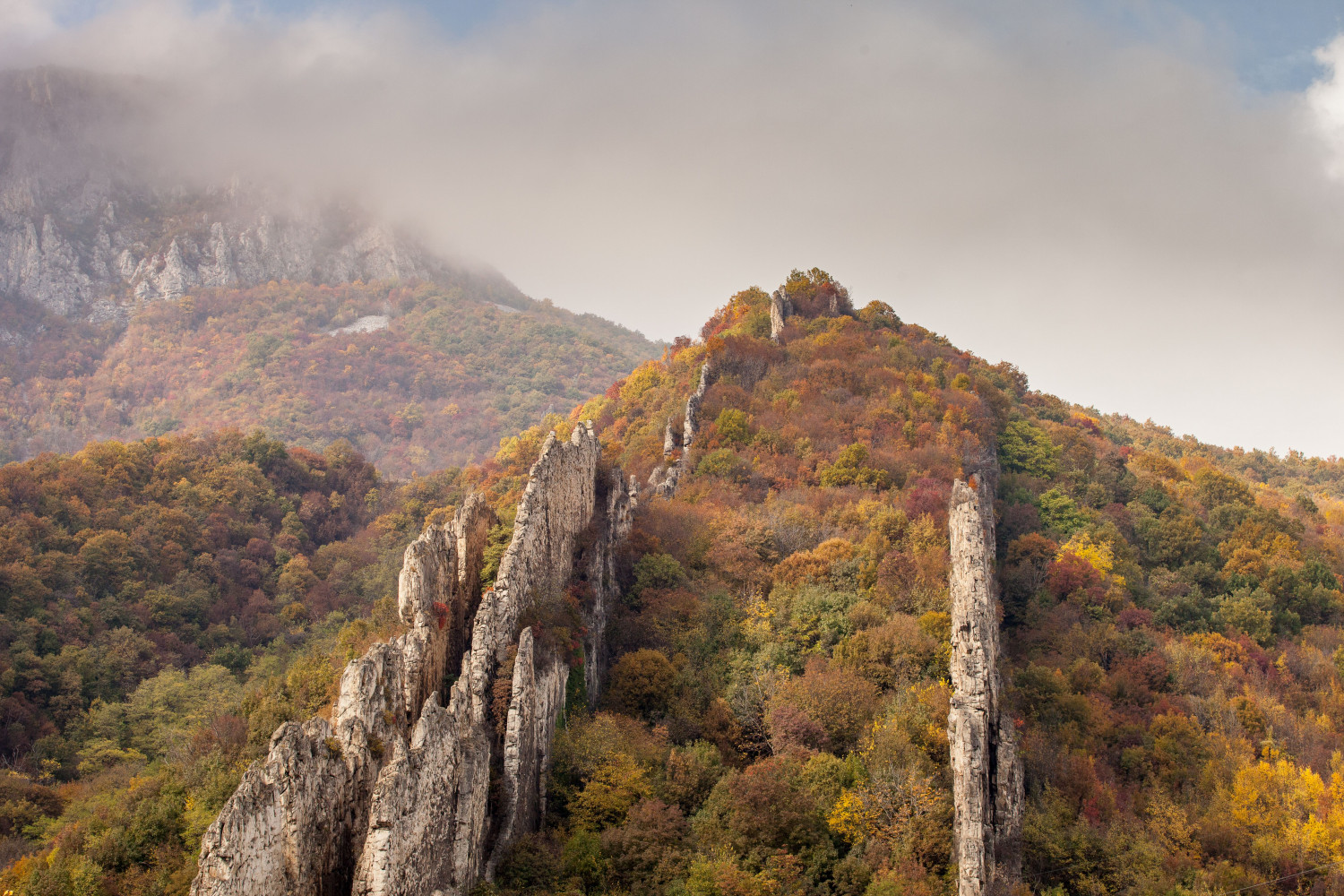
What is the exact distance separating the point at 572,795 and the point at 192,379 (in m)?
158

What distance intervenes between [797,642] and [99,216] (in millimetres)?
186485

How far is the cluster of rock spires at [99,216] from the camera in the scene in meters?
166

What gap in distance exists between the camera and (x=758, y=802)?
1074 inches

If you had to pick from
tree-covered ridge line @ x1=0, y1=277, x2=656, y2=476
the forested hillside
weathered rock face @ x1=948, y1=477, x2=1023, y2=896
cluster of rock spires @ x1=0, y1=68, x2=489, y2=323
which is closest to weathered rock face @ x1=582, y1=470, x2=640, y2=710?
the forested hillside

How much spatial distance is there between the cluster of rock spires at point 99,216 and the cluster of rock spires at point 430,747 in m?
166

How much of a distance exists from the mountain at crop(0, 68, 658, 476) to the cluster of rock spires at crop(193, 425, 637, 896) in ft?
401

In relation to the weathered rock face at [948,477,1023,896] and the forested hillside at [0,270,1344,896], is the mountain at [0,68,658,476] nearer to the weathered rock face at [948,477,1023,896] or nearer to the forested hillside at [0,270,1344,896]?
the forested hillside at [0,270,1344,896]

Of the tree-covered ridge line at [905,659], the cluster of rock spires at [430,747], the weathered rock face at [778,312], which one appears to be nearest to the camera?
the cluster of rock spires at [430,747]

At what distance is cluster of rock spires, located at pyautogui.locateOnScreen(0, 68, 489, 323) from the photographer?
166 metres

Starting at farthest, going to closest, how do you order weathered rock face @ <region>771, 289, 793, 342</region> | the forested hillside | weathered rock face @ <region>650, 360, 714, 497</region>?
1. weathered rock face @ <region>771, 289, 793, 342</region>
2. weathered rock face @ <region>650, 360, 714, 497</region>
3. the forested hillside

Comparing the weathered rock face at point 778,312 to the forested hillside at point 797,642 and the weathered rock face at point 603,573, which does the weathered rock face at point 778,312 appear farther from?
the weathered rock face at point 603,573

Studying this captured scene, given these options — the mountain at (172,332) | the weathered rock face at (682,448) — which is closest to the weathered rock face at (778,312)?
the weathered rock face at (682,448)

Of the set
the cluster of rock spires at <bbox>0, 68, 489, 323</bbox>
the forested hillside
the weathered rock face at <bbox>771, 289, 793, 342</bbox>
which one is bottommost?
the forested hillside

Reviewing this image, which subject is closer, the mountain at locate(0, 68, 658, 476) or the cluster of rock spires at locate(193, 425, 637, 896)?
the cluster of rock spires at locate(193, 425, 637, 896)
